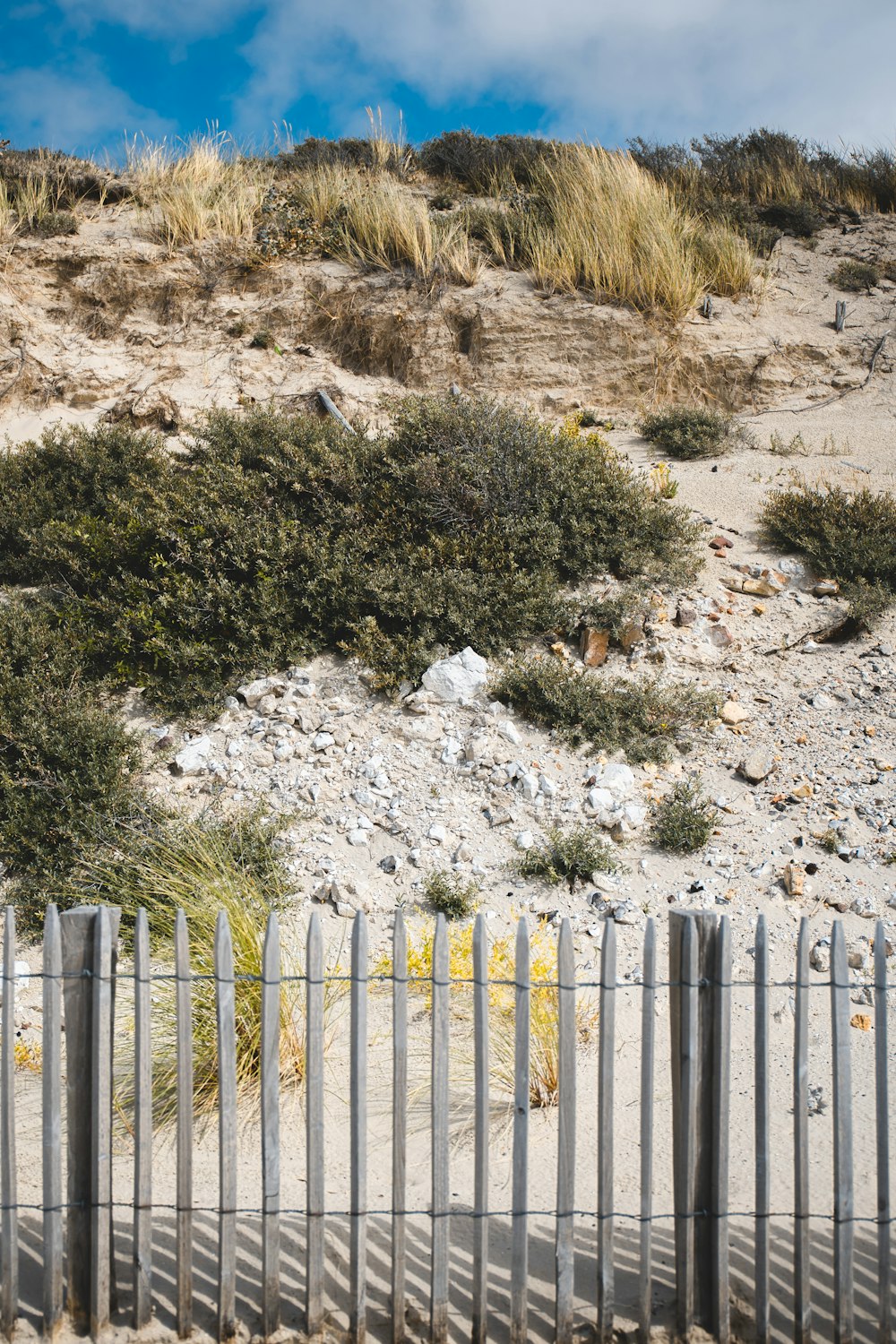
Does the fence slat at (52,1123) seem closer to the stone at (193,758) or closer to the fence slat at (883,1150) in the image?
the fence slat at (883,1150)

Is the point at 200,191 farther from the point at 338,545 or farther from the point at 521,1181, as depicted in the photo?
the point at 521,1181

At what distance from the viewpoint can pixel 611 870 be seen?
5.55 m

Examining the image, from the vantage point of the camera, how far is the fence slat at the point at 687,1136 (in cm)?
291

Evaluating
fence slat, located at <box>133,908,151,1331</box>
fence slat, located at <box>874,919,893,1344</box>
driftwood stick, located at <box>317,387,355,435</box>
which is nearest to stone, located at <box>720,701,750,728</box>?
fence slat, located at <box>874,919,893,1344</box>

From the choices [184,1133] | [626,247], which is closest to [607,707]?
[184,1133]

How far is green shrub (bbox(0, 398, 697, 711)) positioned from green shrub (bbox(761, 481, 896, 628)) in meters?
1.02

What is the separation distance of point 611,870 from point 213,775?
288 cm

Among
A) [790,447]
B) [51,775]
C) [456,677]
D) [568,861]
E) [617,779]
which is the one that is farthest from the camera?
[790,447]

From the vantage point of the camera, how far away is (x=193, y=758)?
21.5 ft

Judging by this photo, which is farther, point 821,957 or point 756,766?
point 756,766

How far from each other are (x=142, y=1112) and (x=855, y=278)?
1440 centimetres

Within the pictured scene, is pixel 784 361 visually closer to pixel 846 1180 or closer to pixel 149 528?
pixel 149 528

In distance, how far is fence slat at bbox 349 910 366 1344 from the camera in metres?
2.82

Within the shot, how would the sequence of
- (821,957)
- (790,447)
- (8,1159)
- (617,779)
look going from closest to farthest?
(8,1159) → (821,957) → (617,779) → (790,447)
